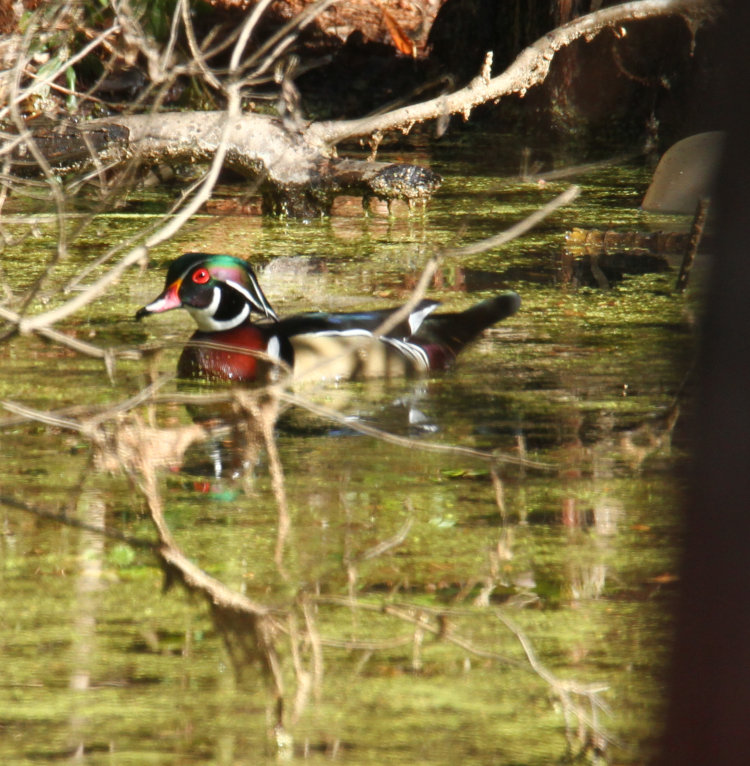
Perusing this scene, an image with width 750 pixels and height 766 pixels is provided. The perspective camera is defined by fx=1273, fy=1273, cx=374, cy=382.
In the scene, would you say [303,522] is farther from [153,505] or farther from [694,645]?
[694,645]

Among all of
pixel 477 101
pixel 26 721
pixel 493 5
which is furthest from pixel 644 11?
pixel 26 721

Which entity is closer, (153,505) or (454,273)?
(153,505)

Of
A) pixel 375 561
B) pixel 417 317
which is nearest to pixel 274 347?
pixel 417 317

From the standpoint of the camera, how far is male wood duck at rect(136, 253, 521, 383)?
3.50m

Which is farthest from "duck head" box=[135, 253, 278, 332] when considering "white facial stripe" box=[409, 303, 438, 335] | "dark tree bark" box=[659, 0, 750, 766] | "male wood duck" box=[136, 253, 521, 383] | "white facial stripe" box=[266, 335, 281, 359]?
"dark tree bark" box=[659, 0, 750, 766]

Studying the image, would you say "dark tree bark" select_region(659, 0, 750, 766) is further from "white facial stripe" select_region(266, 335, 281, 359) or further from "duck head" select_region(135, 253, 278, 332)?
"duck head" select_region(135, 253, 278, 332)

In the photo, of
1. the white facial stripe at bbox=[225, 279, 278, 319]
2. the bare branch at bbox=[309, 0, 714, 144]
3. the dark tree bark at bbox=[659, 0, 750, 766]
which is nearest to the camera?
the dark tree bark at bbox=[659, 0, 750, 766]

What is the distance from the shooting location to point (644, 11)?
5902mm

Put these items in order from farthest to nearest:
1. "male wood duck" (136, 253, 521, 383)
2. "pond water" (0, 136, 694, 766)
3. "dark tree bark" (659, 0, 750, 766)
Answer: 1. "male wood duck" (136, 253, 521, 383)
2. "pond water" (0, 136, 694, 766)
3. "dark tree bark" (659, 0, 750, 766)

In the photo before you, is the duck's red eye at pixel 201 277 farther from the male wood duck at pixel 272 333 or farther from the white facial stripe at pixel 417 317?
the white facial stripe at pixel 417 317

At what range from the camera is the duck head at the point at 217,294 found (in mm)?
3650

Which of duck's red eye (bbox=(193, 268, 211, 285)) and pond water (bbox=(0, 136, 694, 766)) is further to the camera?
duck's red eye (bbox=(193, 268, 211, 285))

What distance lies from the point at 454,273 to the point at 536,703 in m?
3.25

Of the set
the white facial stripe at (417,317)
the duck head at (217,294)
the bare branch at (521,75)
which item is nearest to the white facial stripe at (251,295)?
the duck head at (217,294)
